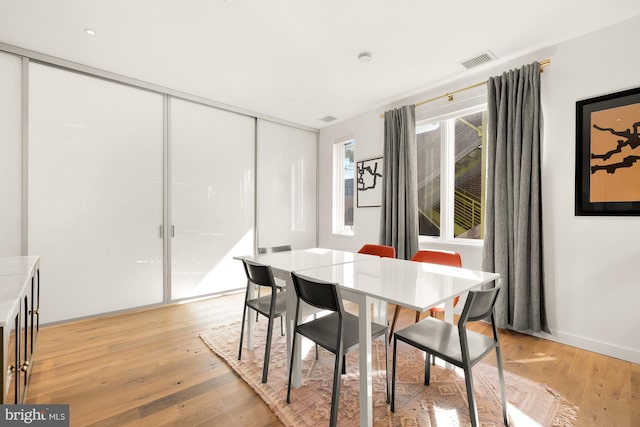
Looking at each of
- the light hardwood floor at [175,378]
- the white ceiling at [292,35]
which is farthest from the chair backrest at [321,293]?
A: the white ceiling at [292,35]

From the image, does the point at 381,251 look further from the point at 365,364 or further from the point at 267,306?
the point at 365,364

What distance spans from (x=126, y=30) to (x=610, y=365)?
4706 millimetres

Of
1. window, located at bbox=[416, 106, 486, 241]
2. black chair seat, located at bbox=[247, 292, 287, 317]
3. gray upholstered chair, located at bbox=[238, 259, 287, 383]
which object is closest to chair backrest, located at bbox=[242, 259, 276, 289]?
gray upholstered chair, located at bbox=[238, 259, 287, 383]

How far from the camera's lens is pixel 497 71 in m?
2.97

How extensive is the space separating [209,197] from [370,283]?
2935mm

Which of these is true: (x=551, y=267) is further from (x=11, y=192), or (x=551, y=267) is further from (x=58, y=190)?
(x=11, y=192)

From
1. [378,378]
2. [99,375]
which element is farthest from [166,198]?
[378,378]

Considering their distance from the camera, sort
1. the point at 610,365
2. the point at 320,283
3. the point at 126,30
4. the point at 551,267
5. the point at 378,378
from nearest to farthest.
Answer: the point at 320,283 < the point at 378,378 < the point at 610,365 < the point at 126,30 < the point at 551,267

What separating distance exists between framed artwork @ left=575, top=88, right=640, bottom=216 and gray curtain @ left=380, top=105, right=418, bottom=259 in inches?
62.1

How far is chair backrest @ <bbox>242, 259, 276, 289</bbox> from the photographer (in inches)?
77.7

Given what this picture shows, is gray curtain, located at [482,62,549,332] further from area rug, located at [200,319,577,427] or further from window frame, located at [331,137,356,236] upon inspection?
window frame, located at [331,137,356,236]

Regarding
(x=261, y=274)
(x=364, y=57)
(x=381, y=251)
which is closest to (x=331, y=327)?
(x=261, y=274)

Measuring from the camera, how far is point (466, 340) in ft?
4.53

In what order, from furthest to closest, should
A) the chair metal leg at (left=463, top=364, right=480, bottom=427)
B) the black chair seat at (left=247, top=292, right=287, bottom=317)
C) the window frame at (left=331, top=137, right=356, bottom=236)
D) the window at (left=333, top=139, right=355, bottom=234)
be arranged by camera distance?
the window frame at (left=331, top=137, right=356, bottom=236)
the window at (left=333, top=139, right=355, bottom=234)
the black chair seat at (left=247, top=292, right=287, bottom=317)
the chair metal leg at (left=463, top=364, right=480, bottom=427)
